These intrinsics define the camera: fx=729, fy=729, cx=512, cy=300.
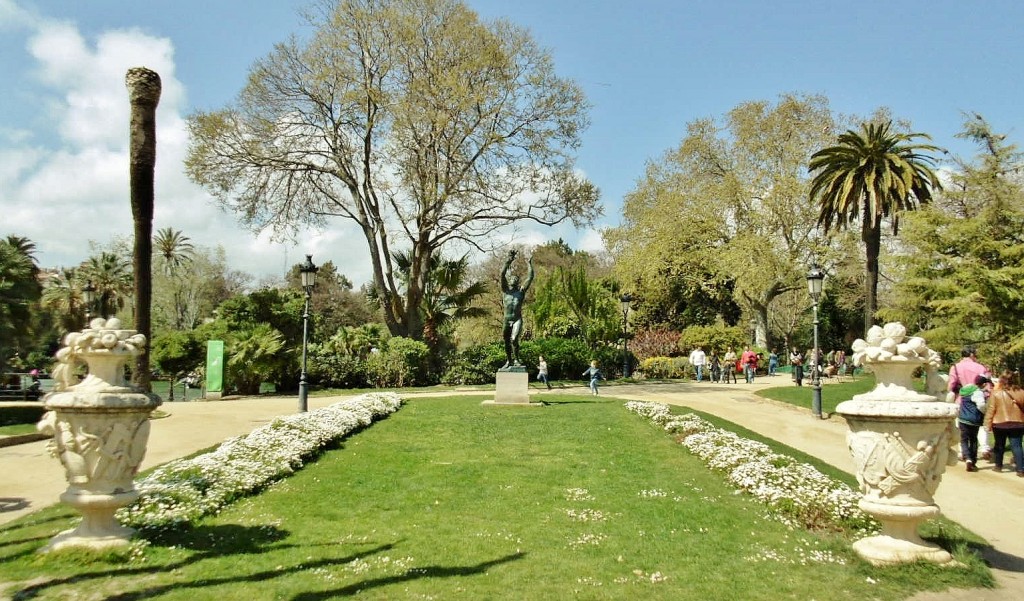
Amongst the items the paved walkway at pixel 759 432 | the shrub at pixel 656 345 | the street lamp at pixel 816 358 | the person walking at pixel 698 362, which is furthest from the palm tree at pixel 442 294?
the street lamp at pixel 816 358

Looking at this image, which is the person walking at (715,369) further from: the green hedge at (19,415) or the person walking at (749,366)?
the green hedge at (19,415)

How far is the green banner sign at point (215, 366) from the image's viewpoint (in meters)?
24.6

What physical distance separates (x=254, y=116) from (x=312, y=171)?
3062 mm

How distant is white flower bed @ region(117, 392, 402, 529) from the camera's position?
737 centimetres

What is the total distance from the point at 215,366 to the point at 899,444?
2307cm

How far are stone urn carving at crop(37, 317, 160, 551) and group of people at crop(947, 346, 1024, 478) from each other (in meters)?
10.4

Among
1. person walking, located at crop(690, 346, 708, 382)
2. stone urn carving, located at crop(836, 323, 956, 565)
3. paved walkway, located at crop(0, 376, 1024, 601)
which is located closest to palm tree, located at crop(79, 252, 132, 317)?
paved walkway, located at crop(0, 376, 1024, 601)

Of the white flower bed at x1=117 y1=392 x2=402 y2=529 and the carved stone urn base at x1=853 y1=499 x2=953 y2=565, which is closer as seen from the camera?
the carved stone urn base at x1=853 y1=499 x2=953 y2=565

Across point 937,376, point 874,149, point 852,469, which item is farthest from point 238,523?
point 874,149

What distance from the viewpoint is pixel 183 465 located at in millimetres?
9664

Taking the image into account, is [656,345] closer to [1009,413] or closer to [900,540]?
[1009,413]

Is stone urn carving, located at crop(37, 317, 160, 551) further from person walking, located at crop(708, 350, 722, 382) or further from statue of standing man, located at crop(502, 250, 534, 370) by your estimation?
person walking, located at crop(708, 350, 722, 382)

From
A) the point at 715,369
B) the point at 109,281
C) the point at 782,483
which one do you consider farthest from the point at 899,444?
the point at 109,281

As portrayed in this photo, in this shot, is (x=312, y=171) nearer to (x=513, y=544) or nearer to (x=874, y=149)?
(x=874, y=149)
